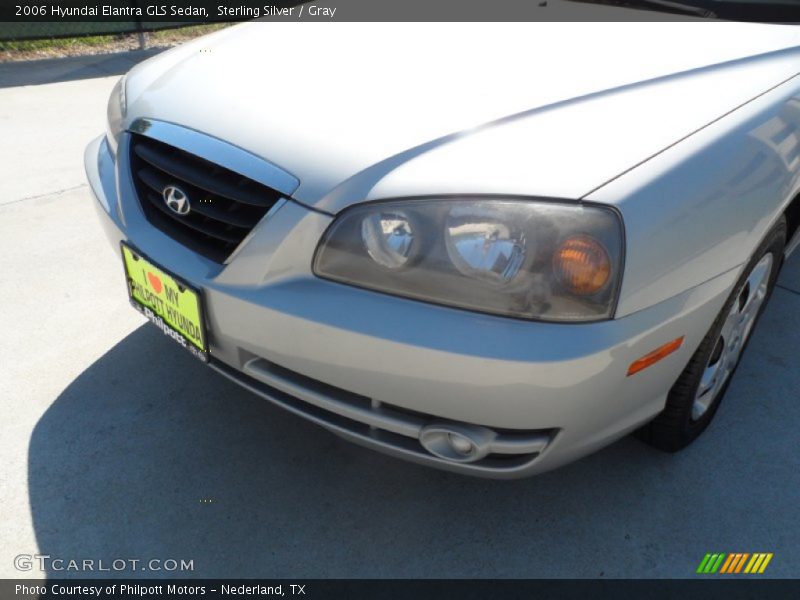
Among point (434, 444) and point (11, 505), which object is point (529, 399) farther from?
point (11, 505)

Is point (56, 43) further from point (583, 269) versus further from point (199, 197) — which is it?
Result: point (583, 269)

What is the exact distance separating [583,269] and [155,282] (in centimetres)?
102

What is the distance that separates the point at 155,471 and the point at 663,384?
133 cm

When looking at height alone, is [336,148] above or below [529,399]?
above

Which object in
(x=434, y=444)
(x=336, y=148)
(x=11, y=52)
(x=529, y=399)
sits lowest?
(x=11, y=52)

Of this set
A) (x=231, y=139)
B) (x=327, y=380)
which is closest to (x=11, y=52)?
(x=231, y=139)

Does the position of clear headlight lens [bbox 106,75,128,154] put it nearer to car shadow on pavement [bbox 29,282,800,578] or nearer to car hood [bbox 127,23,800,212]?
car hood [bbox 127,23,800,212]

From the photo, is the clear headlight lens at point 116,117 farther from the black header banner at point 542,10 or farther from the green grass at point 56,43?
the green grass at point 56,43

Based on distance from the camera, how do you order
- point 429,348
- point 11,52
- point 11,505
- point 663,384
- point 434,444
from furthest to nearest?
point 11,52 < point 11,505 < point 663,384 < point 434,444 < point 429,348

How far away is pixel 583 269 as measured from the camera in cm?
142

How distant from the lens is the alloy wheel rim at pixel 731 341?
2035 mm

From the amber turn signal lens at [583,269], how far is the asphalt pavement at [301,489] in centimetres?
77

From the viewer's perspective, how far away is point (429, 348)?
140 centimetres

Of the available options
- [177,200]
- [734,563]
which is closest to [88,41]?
[177,200]
